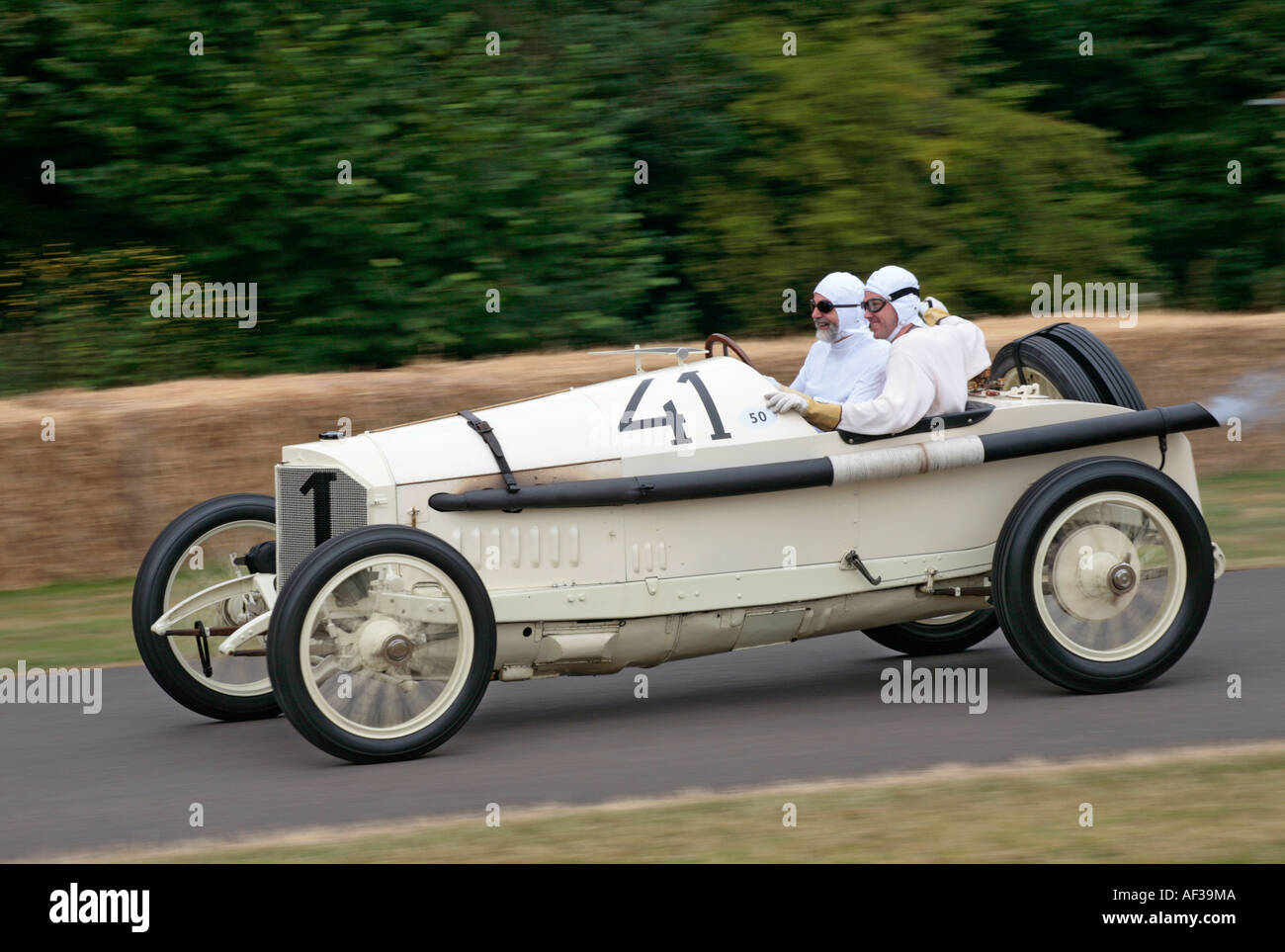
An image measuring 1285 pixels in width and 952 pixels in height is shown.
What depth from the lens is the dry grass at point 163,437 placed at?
10227 mm

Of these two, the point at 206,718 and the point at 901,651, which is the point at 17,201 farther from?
the point at 901,651

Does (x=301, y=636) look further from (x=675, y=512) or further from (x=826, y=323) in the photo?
(x=826, y=323)

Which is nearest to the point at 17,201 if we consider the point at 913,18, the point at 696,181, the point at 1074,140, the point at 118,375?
the point at 118,375

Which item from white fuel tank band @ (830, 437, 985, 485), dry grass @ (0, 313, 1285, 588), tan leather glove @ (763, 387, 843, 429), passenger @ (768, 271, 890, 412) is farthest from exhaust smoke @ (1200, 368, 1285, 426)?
tan leather glove @ (763, 387, 843, 429)

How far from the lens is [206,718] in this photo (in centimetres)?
732

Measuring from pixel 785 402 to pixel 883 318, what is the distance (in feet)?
2.97

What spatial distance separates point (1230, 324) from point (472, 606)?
27.8ft

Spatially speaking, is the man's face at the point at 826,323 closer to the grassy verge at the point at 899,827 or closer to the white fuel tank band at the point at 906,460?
the white fuel tank band at the point at 906,460

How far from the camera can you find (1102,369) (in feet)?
25.2

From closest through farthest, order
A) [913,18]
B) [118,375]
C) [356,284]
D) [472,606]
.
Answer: [472,606] < [118,375] < [356,284] < [913,18]

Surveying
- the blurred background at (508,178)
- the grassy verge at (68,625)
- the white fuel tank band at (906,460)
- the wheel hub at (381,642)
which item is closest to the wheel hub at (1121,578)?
the white fuel tank band at (906,460)

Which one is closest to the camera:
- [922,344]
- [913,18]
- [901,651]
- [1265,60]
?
[922,344]

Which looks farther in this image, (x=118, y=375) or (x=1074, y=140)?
(x=1074, y=140)

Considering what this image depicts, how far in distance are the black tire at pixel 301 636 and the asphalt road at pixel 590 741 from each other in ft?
0.34
